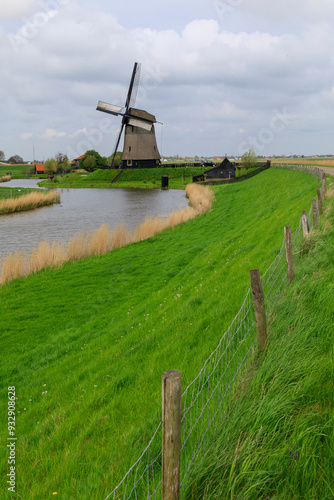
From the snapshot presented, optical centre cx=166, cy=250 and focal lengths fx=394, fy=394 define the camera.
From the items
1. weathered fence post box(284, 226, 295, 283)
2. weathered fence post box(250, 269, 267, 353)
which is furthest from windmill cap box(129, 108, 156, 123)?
weathered fence post box(250, 269, 267, 353)

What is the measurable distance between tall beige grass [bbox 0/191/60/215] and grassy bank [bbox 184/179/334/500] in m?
34.9

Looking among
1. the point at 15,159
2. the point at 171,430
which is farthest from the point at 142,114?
the point at 15,159

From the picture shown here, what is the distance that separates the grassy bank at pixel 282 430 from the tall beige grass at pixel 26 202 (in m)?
34.9

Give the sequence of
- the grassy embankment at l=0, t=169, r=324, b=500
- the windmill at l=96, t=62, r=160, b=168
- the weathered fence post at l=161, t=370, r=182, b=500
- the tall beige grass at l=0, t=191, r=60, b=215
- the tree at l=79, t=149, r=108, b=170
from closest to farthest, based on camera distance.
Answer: the weathered fence post at l=161, t=370, r=182, b=500, the grassy embankment at l=0, t=169, r=324, b=500, the tall beige grass at l=0, t=191, r=60, b=215, the windmill at l=96, t=62, r=160, b=168, the tree at l=79, t=149, r=108, b=170

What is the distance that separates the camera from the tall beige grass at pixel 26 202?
3575 cm

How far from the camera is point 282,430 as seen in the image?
10.8 feet

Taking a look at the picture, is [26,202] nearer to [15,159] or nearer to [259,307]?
[259,307]

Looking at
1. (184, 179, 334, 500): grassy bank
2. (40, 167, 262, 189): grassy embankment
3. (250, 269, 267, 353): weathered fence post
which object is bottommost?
(184, 179, 334, 500): grassy bank

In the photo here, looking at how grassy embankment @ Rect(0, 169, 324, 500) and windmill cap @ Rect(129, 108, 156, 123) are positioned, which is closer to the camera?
grassy embankment @ Rect(0, 169, 324, 500)

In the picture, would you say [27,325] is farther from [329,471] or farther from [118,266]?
[329,471]

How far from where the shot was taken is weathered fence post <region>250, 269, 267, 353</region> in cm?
460

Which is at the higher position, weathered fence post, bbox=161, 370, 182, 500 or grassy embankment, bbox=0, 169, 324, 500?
weathered fence post, bbox=161, 370, 182, 500

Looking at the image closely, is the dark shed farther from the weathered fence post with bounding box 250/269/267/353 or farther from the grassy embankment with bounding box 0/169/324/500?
the weathered fence post with bounding box 250/269/267/353

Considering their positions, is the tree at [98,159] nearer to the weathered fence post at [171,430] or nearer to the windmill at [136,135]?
the windmill at [136,135]
